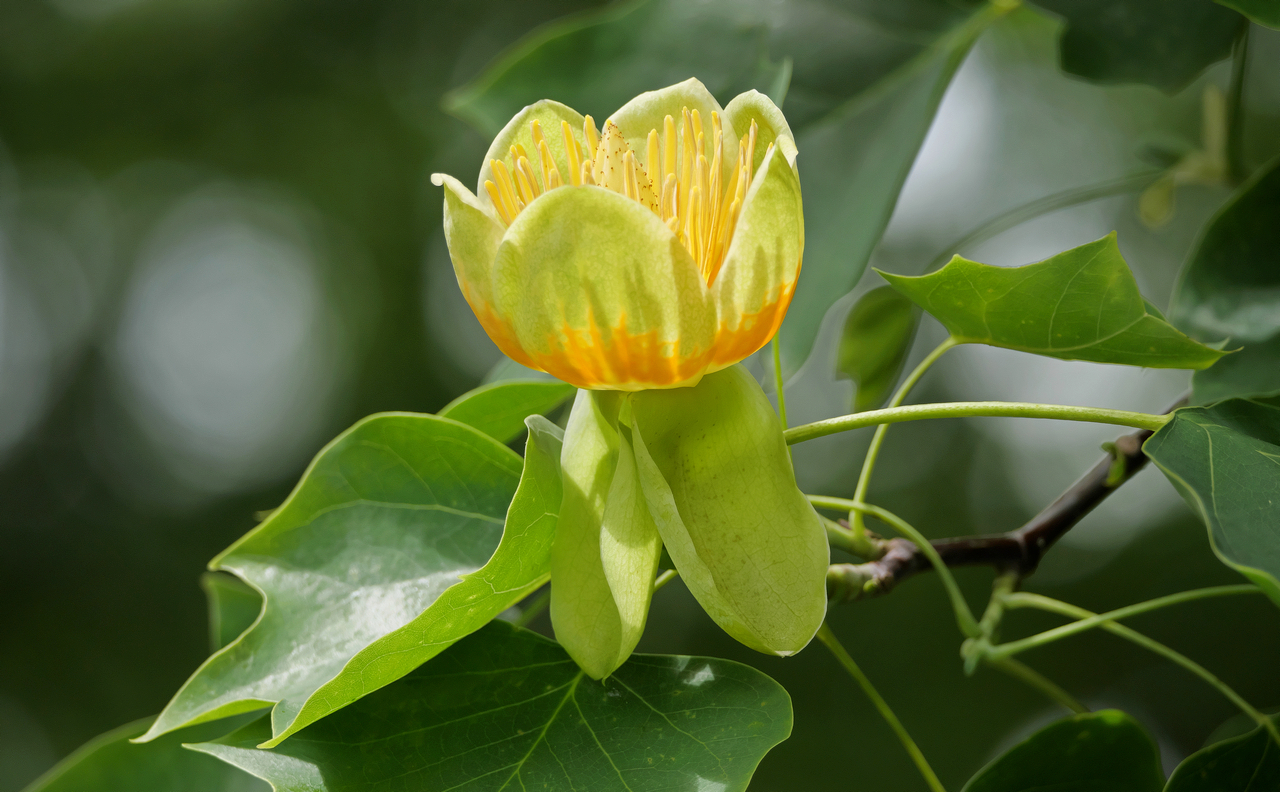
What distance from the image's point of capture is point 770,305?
33 cm

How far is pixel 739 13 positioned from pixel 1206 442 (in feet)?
1.82

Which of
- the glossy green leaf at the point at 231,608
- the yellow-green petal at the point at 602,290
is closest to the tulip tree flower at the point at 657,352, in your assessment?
the yellow-green petal at the point at 602,290

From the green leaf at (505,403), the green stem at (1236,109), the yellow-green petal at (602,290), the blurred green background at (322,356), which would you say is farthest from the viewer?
the blurred green background at (322,356)

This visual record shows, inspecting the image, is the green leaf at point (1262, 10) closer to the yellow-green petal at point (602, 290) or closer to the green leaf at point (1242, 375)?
the green leaf at point (1242, 375)

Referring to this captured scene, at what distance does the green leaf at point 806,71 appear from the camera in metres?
0.72

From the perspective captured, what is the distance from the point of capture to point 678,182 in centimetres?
36

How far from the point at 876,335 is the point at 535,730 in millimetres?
571

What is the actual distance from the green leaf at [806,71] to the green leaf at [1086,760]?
0.37 m

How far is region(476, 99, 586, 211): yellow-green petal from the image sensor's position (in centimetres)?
38

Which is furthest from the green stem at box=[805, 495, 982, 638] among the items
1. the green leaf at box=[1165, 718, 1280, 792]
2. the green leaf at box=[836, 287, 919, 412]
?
the green leaf at box=[836, 287, 919, 412]

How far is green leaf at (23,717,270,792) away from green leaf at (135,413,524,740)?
18cm

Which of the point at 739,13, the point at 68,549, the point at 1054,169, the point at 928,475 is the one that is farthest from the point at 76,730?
the point at 1054,169

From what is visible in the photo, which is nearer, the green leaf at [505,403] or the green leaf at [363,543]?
the green leaf at [363,543]

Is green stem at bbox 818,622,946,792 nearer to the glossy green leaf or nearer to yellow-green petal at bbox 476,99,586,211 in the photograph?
yellow-green petal at bbox 476,99,586,211
